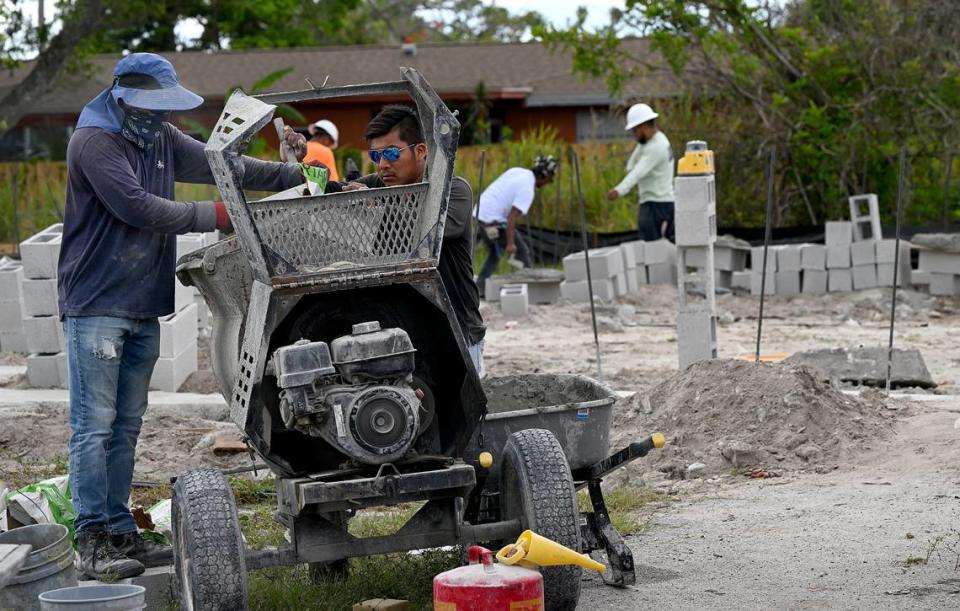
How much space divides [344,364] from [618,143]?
17140 mm

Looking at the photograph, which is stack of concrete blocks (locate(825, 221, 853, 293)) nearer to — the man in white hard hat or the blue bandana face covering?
the man in white hard hat

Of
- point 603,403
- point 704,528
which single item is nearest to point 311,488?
point 603,403

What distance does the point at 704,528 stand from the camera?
650 cm

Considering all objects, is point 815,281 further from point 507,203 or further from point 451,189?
point 451,189

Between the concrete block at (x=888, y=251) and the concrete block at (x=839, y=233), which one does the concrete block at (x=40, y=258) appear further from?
the concrete block at (x=888, y=251)

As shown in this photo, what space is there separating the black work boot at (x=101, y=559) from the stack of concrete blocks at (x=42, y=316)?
4.79 metres

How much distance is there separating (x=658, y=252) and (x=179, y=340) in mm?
7487

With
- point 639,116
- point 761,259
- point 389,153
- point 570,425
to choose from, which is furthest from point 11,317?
point 761,259

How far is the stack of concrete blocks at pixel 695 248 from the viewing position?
362 inches

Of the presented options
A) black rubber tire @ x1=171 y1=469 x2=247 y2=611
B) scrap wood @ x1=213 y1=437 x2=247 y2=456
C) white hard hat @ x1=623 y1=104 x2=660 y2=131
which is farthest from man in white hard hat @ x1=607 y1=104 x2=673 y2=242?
black rubber tire @ x1=171 y1=469 x2=247 y2=611

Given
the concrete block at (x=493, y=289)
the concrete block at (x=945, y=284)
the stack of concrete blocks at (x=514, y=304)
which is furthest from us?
the concrete block at (x=493, y=289)

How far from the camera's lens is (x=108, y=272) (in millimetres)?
5426

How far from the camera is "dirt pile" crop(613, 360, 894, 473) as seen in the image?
774cm

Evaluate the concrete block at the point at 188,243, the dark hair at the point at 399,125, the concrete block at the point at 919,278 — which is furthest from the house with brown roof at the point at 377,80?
the dark hair at the point at 399,125
